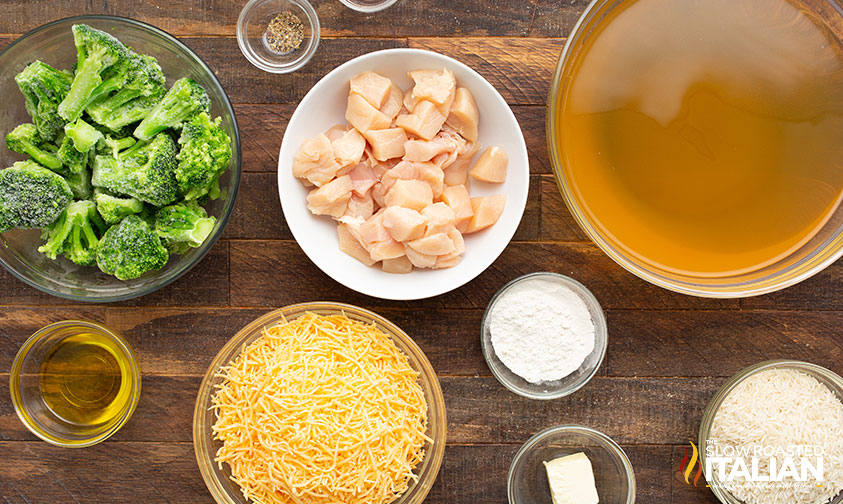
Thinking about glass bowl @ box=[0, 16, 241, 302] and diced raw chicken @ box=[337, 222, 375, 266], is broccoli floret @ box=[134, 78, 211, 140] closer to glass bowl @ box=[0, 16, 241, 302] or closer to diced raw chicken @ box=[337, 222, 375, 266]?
glass bowl @ box=[0, 16, 241, 302]

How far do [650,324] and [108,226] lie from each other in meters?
1.66

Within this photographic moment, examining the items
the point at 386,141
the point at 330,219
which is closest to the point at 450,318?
the point at 330,219

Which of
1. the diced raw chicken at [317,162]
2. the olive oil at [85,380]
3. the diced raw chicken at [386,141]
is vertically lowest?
the olive oil at [85,380]

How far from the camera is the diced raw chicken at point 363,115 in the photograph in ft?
5.82

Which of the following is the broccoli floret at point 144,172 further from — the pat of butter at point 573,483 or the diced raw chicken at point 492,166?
the pat of butter at point 573,483

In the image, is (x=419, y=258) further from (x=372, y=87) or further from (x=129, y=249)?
(x=129, y=249)

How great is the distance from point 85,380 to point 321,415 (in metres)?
0.82

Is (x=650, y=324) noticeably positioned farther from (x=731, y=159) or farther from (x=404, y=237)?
(x=404, y=237)

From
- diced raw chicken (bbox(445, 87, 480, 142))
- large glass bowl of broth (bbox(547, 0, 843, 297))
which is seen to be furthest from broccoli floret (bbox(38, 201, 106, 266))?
large glass bowl of broth (bbox(547, 0, 843, 297))

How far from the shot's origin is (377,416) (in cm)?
176

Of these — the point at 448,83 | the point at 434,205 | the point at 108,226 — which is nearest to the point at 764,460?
the point at 434,205

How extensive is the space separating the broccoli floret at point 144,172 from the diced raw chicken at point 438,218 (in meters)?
0.69

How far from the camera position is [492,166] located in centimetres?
182

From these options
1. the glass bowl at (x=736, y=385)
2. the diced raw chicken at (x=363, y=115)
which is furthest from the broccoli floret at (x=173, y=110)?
the glass bowl at (x=736, y=385)
